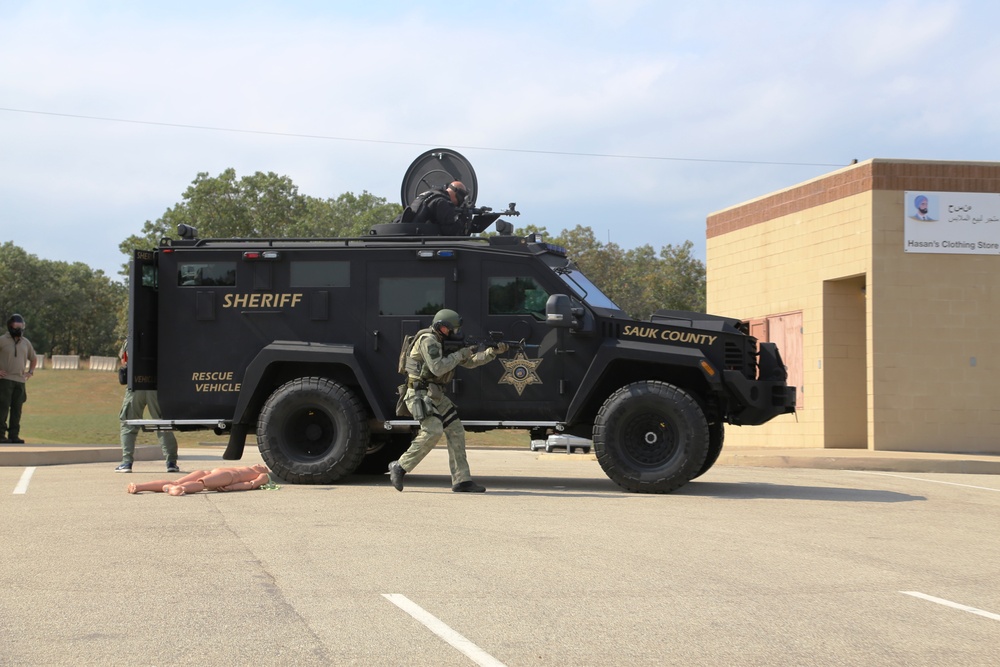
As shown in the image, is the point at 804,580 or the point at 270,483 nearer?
the point at 804,580

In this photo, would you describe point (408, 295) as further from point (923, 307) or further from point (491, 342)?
point (923, 307)

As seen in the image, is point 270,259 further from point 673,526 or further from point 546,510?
point 673,526

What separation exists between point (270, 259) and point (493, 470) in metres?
4.64

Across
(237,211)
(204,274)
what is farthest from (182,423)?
(237,211)

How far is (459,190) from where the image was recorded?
46.3 ft

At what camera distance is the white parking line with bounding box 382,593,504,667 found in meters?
5.02

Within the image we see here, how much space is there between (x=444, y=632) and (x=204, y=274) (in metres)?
8.31

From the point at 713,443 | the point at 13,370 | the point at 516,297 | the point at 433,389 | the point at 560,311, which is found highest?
the point at 516,297

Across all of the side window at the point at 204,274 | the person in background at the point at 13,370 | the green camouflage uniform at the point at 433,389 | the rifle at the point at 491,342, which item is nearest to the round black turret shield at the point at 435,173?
the side window at the point at 204,274

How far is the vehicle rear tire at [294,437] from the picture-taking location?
40.2ft

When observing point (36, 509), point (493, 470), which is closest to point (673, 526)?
point (36, 509)

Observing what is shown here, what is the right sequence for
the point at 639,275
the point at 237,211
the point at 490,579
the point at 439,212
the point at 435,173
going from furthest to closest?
the point at 639,275 → the point at 237,211 → the point at 435,173 → the point at 439,212 → the point at 490,579

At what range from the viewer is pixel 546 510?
1034 cm

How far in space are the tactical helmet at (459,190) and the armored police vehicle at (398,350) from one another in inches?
41.2
